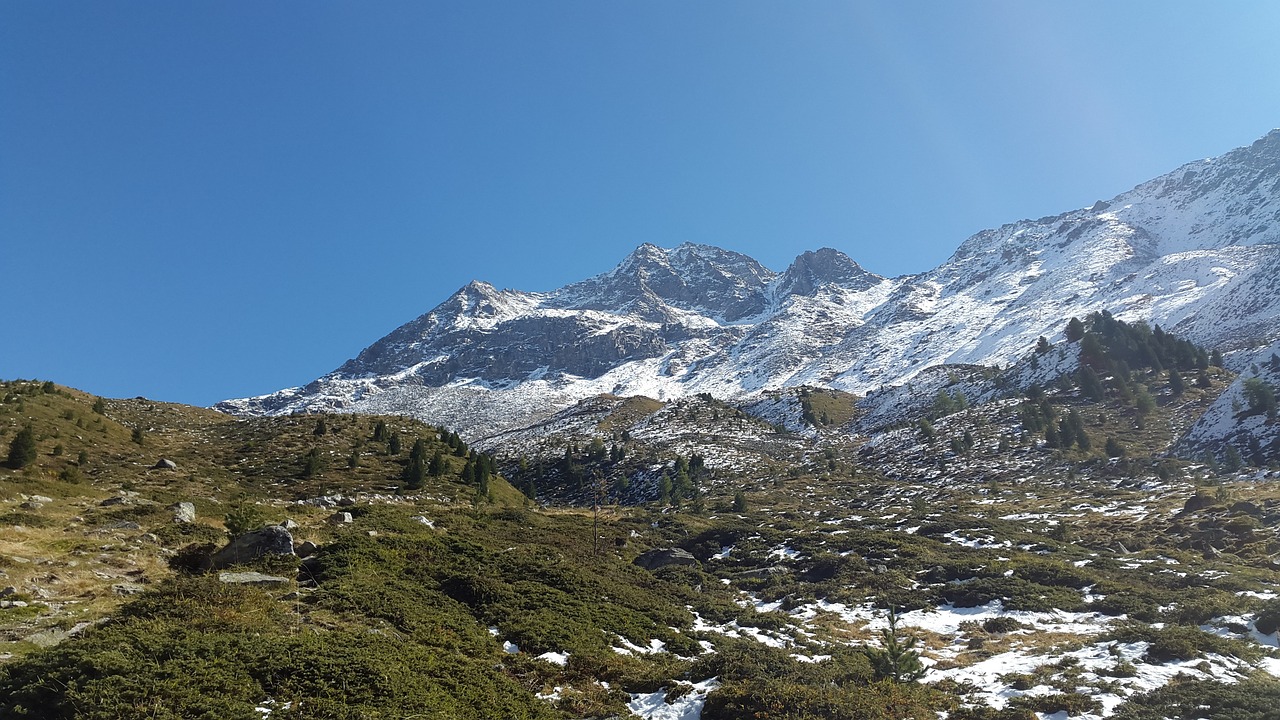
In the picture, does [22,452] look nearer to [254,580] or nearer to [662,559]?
[254,580]

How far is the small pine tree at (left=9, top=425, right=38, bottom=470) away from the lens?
120ft

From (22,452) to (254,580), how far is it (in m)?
30.0

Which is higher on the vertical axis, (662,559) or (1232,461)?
(662,559)

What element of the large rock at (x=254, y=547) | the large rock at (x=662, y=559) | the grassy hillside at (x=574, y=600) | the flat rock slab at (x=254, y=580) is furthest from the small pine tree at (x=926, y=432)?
the flat rock slab at (x=254, y=580)

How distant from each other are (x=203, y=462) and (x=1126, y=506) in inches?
3779

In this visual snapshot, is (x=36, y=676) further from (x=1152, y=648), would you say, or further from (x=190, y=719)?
(x=1152, y=648)

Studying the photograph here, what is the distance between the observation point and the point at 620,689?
19859 mm

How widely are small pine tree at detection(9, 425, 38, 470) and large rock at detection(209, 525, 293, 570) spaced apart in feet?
84.1

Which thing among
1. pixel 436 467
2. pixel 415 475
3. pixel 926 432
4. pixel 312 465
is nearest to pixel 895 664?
pixel 415 475

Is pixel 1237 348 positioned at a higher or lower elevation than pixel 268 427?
lower

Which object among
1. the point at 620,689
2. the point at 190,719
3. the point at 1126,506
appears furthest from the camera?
the point at 1126,506

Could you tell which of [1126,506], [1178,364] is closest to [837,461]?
[1126,506]

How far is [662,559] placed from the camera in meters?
45.8

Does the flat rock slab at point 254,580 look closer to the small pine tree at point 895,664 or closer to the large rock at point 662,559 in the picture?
the small pine tree at point 895,664
